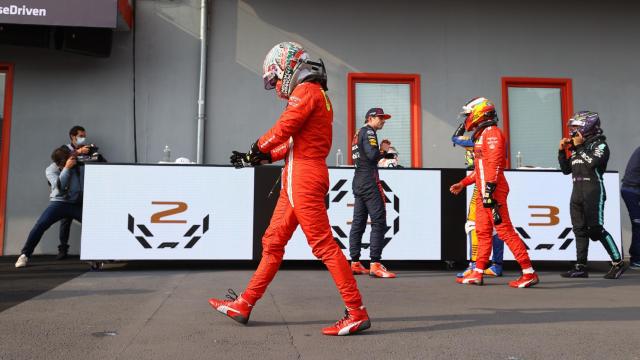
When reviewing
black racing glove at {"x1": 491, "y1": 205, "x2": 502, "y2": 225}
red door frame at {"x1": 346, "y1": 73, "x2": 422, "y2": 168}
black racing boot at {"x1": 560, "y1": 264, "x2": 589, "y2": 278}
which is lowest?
black racing boot at {"x1": 560, "y1": 264, "x2": 589, "y2": 278}

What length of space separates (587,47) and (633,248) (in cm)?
402

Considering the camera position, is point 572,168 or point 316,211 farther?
point 572,168

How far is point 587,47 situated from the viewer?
9.90m

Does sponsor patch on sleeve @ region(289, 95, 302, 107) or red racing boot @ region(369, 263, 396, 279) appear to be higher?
sponsor patch on sleeve @ region(289, 95, 302, 107)

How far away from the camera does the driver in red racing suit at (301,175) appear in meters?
3.51

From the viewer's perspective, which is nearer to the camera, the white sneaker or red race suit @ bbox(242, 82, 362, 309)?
red race suit @ bbox(242, 82, 362, 309)

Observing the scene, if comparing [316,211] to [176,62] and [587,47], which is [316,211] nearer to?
[176,62]

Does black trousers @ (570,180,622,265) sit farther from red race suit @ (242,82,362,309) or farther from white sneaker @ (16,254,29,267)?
white sneaker @ (16,254,29,267)

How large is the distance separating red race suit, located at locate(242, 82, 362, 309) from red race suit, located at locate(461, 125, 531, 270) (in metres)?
2.55

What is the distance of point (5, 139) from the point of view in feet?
28.3

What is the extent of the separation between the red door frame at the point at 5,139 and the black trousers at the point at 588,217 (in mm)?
8423

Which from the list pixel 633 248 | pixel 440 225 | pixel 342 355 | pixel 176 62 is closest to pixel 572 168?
pixel 440 225

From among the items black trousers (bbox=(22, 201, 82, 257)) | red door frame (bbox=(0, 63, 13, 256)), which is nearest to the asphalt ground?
black trousers (bbox=(22, 201, 82, 257))

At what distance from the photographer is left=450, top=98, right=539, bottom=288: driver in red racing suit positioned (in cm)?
554
